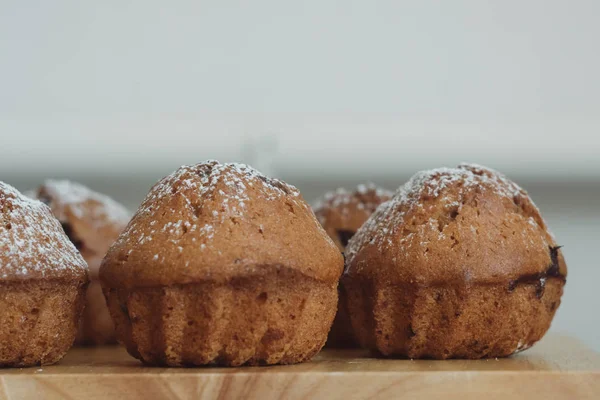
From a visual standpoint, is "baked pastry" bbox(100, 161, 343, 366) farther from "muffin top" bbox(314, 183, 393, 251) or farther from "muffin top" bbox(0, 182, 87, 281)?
"muffin top" bbox(314, 183, 393, 251)

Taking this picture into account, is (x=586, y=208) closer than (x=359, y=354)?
No

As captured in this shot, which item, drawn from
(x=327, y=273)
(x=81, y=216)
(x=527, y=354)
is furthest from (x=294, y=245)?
(x=81, y=216)

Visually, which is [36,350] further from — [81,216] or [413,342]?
[413,342]

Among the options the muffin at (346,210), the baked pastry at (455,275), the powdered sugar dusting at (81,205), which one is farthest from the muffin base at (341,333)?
the powdered sugar dusting at (81,205)

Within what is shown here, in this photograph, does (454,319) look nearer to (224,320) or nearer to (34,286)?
(224,320)

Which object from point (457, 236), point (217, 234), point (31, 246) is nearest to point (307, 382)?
point (217, 234)

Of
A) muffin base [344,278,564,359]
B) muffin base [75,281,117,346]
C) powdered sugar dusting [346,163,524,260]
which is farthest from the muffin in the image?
muffin base [75,281,117,346]
